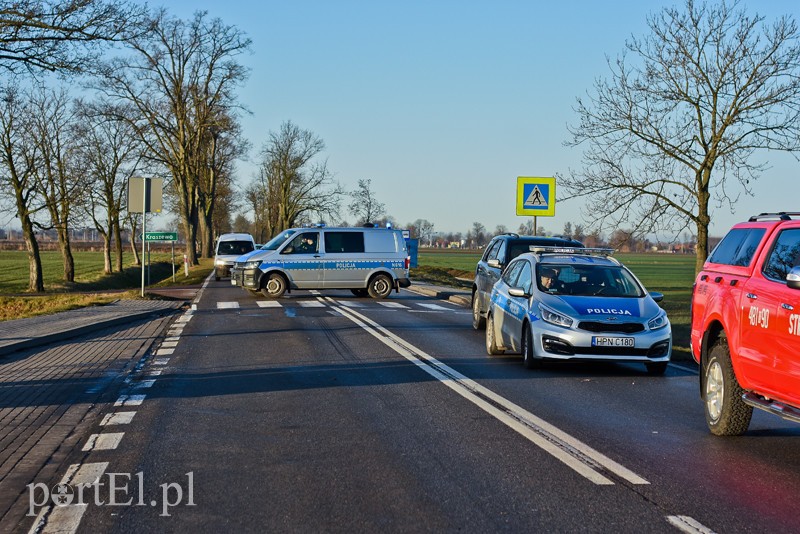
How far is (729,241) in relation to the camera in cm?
905

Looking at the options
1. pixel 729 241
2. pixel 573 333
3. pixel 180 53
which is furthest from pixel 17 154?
pixel 729 241

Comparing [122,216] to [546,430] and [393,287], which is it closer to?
[393,287]

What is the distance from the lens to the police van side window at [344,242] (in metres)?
28.0

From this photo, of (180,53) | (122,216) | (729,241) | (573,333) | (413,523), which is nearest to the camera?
(413,523)

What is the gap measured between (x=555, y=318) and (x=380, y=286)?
1660 centimetres

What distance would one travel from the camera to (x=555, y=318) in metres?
12.3

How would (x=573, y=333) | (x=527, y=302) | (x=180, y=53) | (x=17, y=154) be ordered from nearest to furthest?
(x=573, y=333)
(x=527, y=302)
(x=17, y=154)
(x=180, y=53)

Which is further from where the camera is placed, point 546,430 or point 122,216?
point 122,216

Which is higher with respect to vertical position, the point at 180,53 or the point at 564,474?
the point at 180,53

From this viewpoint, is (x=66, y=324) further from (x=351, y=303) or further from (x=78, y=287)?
(x=78, y=287)

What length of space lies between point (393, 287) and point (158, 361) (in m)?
15.9

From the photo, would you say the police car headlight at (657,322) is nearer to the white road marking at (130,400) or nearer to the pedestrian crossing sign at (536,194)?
the white road marking at (130,400)

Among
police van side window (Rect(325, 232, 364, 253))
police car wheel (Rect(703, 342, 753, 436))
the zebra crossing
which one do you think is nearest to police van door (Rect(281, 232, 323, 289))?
police van side window (Rect(325, 232, 364, 253))

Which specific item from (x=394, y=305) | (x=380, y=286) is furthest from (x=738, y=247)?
(x=380, y=286)
